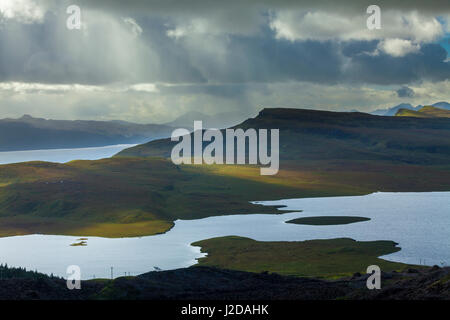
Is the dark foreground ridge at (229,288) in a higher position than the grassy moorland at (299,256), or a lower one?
lower

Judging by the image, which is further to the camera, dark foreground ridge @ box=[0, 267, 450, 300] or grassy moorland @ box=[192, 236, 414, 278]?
grassy moorland @ box=[192, 236, 414, 278]

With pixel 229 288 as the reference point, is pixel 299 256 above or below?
above

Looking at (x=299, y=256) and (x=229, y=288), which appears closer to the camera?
(x=229, y=288)

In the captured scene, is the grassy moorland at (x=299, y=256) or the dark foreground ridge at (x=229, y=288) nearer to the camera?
the dark foreground ridge at (x=229, y=288)

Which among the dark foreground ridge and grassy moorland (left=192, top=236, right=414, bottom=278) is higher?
grassy moorland (left=192, top=236, right=414, bottom=278)
